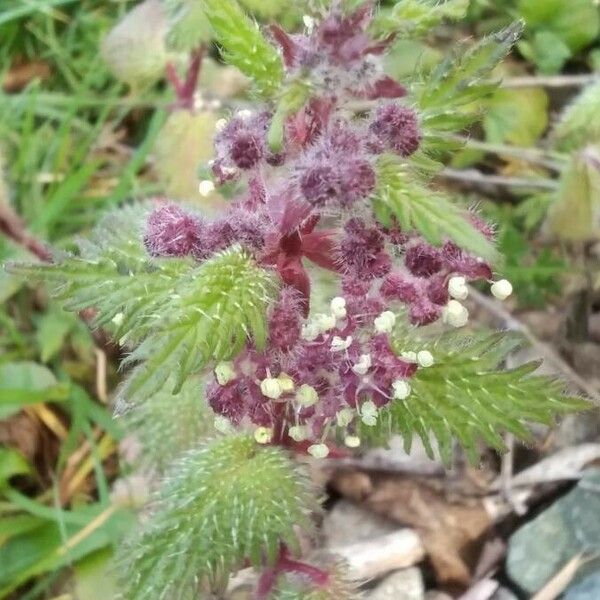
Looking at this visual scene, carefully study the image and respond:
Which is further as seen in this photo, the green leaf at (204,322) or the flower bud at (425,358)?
the flower bud at (425,358)

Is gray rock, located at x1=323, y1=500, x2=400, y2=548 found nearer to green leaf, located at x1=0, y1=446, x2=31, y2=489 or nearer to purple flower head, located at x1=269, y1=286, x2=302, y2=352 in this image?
green leaf, located at x1=0, y1=446, x2=31, y2=489

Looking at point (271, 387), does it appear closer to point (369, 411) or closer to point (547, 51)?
point (369, 411)

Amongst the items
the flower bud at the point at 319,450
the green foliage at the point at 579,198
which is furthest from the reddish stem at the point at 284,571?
the green foliage at the point at 579,198

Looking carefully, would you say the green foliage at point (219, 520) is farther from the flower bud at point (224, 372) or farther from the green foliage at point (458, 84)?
the green foliage at point (458, 84)

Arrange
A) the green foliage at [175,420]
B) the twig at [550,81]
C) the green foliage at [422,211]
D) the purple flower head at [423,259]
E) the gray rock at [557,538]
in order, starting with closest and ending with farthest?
the green foliage at [422,211] < the purple flower head at [423,259] < the green foliage at [175,420] < the gray rock at [557,538] < the twig at [550,81]

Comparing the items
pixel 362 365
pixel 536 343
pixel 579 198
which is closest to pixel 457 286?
pixel 362 365

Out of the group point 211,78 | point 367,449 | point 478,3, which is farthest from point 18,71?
point 367,449

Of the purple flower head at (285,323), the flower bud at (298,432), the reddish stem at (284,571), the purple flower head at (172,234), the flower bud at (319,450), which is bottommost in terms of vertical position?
the reddish stem at (284,571)
